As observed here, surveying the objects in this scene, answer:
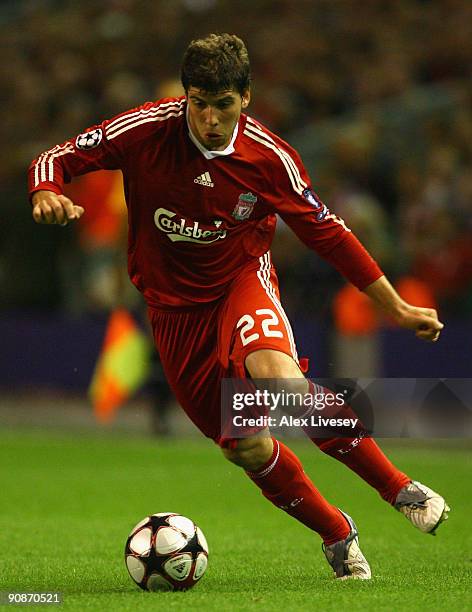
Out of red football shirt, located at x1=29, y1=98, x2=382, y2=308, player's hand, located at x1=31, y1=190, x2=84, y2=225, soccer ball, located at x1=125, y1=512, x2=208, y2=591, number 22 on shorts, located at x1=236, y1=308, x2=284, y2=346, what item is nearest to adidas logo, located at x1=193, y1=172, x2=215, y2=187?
red football shirt, located at x1=29, y1=98, x2=382, y2=308

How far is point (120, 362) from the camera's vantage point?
12578 millimetres

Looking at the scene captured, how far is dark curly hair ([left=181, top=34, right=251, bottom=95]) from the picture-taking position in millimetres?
4914

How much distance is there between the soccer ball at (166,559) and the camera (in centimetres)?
502

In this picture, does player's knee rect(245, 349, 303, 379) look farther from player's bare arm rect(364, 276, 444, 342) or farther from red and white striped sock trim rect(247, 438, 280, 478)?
player's bare arm rect(364, 276, 444, 342)

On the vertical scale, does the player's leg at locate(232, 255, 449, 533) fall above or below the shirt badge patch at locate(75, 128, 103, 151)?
below

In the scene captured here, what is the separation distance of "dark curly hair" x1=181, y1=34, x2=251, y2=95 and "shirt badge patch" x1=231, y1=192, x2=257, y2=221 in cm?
42

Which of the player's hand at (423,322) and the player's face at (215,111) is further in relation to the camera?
the player's hand at (423,322)

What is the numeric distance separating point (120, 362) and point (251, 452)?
765 cm

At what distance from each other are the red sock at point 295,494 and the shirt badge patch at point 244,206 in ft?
2.86

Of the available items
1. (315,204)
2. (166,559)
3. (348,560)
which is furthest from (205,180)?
(348,560)

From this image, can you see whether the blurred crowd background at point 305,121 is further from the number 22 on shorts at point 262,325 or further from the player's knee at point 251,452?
the player's knee at point 251,452

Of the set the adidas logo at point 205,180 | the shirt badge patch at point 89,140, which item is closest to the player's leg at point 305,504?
the adidas logo at point 205,180

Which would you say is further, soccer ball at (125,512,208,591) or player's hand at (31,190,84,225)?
soccer ball at (125,512,208,591)

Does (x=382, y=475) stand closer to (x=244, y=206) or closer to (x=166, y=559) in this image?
(x=166, y=559)
